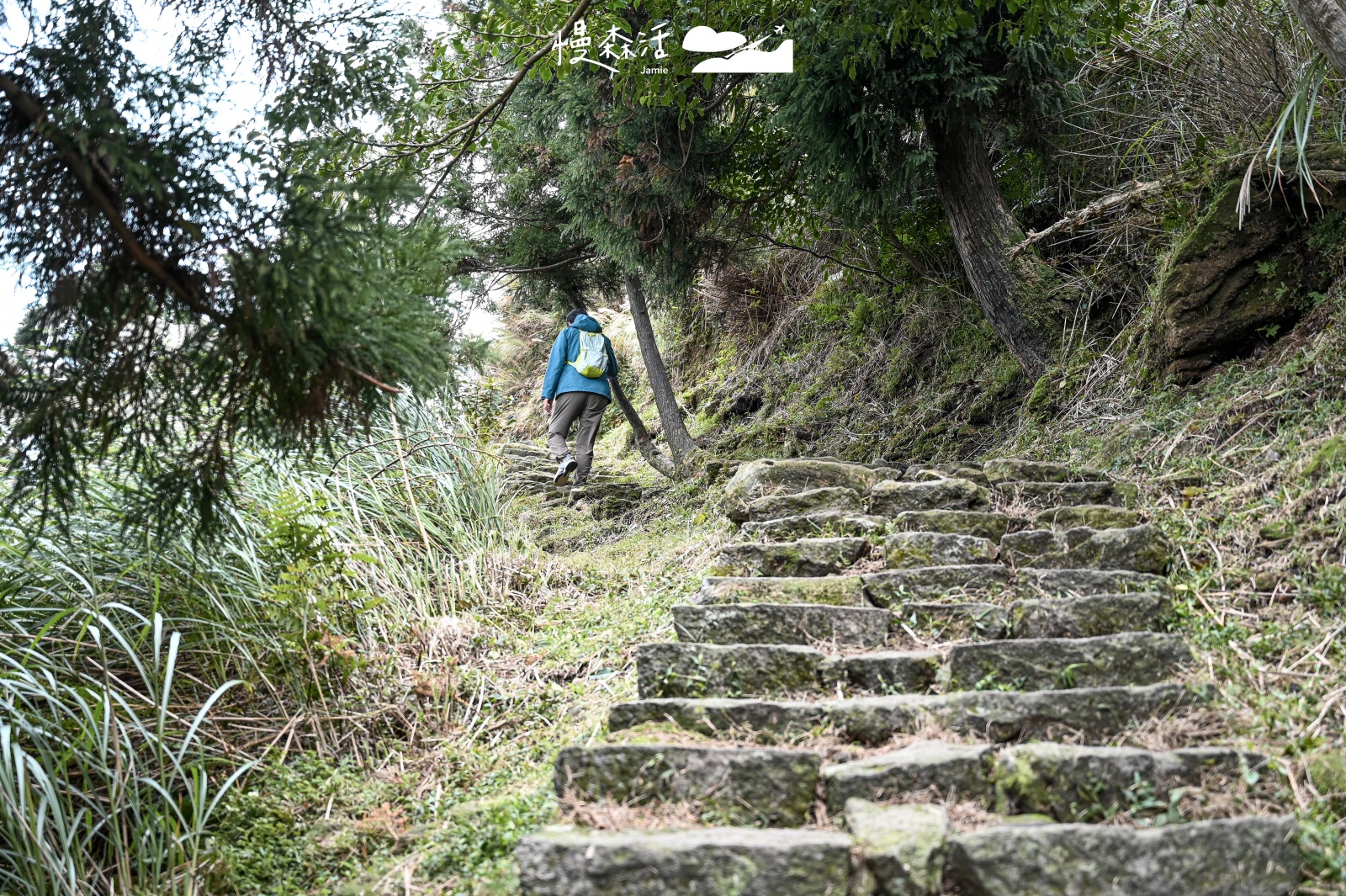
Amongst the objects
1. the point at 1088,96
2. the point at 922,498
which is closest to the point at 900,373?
the point at 1088,96

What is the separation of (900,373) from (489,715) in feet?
18.1

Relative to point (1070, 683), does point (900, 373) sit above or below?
above

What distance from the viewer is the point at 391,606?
476 cm

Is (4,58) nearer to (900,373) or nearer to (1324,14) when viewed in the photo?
(1324,14)

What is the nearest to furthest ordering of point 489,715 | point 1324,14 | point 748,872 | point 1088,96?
point 748,872, point 1324,14, point 489,715, point 1088,96

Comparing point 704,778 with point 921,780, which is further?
point 704,778

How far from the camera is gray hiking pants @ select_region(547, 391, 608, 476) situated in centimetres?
913

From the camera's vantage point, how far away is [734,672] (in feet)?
10.7

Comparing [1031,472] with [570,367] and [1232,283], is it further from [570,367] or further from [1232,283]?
[570,367]

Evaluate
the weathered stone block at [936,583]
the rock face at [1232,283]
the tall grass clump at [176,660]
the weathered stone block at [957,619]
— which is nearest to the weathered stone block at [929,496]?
the weathered stone block at [936,583]

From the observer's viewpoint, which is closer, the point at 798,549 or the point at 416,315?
the point at 416,315

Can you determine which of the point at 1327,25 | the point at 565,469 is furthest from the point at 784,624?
the point at 565,469

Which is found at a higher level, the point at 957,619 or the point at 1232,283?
the point at 1232,283

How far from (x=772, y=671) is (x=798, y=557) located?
1.09 m
